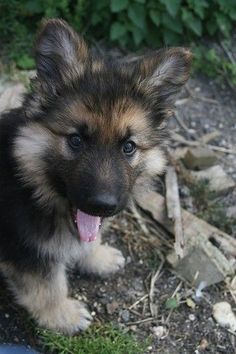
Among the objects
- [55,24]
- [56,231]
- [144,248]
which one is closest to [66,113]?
[55,24]

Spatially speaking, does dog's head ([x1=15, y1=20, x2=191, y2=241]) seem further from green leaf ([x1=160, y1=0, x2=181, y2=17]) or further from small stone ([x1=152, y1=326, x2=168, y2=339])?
green leaf ([x1=160, y1=0, x2=181, y2=17])

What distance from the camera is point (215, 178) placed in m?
4.91

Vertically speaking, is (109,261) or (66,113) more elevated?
(66,113)

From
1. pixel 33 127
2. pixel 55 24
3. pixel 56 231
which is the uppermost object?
pixel 55 24

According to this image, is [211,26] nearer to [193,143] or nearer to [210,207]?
[193,143]

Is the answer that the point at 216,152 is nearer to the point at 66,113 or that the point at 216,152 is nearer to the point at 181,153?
the point at 181,153

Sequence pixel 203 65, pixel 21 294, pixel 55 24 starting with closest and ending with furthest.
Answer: pixel 55 24 < pixel 21 294 < pixel 203 65

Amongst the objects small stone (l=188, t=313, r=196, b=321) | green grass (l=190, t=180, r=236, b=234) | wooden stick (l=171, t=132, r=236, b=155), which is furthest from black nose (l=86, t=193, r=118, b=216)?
wooden stick (l=171, t=132, r=236, b=155)

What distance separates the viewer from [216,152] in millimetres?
5168

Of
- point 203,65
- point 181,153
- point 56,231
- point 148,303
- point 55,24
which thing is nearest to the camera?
point 55,24

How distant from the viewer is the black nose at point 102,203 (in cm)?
307

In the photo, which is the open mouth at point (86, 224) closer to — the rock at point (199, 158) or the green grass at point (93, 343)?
the green grass at point (93, 343)

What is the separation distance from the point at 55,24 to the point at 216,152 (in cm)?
238

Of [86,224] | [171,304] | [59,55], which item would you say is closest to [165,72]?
[59,55]
